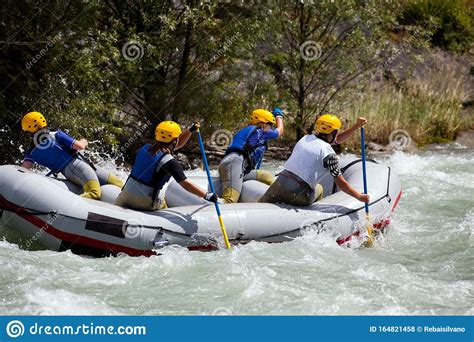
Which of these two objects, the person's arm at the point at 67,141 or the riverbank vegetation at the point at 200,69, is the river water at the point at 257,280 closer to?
the person's arm at the point at 67,141

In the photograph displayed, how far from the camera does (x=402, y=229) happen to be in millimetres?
10586

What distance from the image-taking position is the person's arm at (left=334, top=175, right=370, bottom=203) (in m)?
9.38

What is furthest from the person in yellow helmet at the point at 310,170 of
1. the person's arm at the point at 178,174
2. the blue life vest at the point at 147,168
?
the blue life vest at the point at 147,168

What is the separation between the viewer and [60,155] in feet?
31.8
